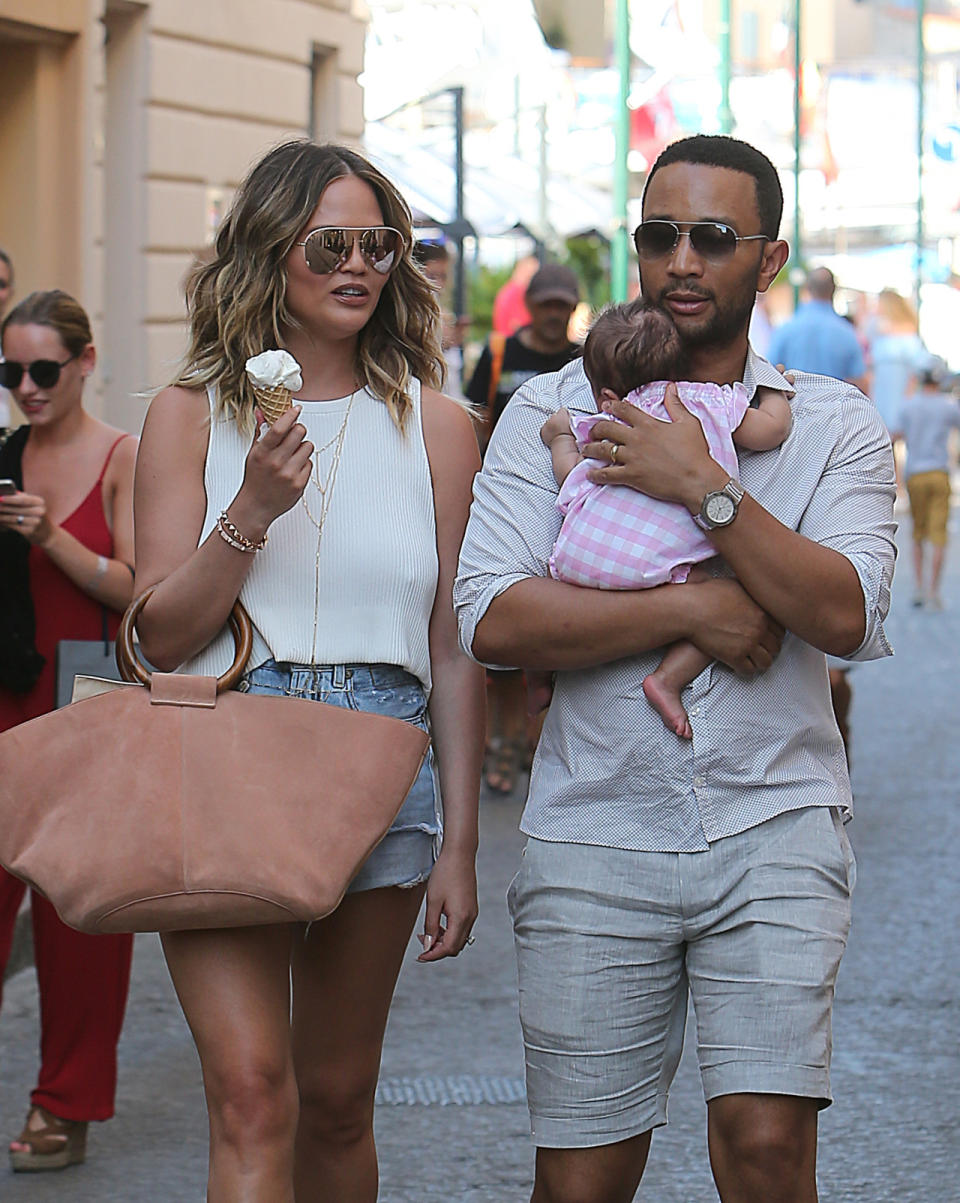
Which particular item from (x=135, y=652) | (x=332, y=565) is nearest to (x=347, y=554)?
(x=332, y=565)

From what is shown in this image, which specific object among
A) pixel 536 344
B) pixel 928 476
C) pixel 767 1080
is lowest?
pixel 767 1080

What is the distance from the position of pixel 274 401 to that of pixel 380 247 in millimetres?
376

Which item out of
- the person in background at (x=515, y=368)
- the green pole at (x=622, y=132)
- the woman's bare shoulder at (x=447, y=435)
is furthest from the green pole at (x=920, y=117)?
the woman's bare shoulder at (x=447, y=435)

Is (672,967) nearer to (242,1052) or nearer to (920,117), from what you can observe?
(242,1052)

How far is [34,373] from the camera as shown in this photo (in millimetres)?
5156

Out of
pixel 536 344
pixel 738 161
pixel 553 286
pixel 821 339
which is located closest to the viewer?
pixel 738 161

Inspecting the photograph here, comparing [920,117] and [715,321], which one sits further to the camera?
[920,117]

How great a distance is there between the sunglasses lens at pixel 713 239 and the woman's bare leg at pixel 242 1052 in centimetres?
126

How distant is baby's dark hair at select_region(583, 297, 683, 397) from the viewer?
327cm

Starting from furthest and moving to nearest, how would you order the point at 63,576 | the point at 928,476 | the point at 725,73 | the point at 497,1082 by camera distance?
the point at 725,73 < the point at 928,476 < the point at 497,1082 < the point at 63,576

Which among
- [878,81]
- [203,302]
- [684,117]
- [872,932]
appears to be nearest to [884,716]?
[872,932]

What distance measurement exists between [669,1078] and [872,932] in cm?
401

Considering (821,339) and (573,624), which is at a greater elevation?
(821,339)

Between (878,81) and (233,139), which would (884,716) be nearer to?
(233,139)
